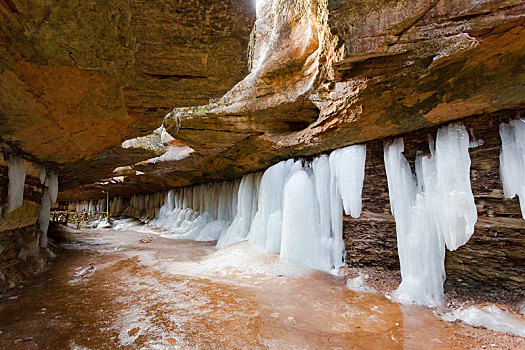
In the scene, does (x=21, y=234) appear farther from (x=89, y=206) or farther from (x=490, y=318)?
(x=89, y=206)

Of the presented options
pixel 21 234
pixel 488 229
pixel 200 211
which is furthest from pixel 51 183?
pixel 488 229

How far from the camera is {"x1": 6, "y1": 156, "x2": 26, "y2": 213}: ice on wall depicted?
440cm

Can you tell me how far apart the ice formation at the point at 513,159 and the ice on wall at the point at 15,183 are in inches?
306

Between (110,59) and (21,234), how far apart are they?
4914 mm

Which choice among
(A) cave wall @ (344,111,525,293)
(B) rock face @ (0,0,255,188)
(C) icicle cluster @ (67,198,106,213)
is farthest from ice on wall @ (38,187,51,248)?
(C) icicle cluster @ (67,198,106,213)

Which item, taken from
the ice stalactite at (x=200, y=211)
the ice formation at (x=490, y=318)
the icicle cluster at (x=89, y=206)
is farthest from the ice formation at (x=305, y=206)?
the icicle cluster at (x=89, y=206)

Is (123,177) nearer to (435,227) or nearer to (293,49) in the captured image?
(293,49)

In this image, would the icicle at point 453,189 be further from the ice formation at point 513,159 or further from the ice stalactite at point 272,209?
the ice stalactite at point 272,209

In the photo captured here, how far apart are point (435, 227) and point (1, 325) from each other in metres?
5.82

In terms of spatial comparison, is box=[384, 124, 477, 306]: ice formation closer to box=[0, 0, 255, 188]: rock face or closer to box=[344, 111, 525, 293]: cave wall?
box=[344, 111, 525, 293]: cave wall

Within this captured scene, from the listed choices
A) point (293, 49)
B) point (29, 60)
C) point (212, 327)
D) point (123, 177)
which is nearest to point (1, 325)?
point (212, 327)

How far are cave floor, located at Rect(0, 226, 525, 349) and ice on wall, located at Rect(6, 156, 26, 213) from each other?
4.68 feet

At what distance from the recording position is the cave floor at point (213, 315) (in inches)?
102

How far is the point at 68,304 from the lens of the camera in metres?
3.48
